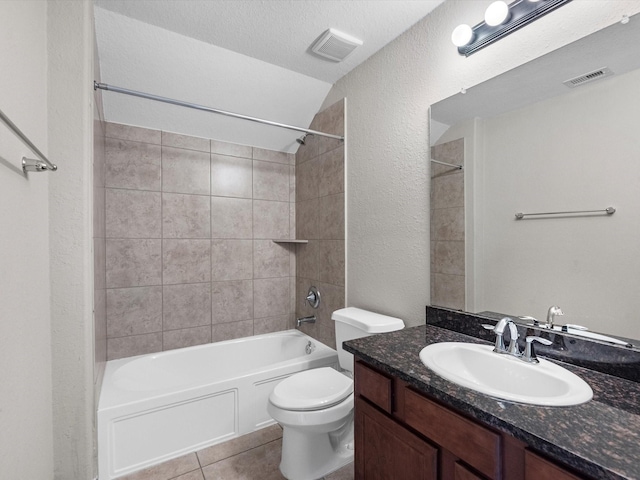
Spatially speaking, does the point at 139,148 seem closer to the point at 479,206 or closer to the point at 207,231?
the point at 207,231

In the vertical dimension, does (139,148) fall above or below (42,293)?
above

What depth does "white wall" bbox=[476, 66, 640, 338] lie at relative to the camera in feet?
3.24

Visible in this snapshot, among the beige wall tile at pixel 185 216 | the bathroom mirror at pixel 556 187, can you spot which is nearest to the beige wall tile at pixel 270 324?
the beige wall tile at pixel 185 216

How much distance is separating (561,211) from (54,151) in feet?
6.76

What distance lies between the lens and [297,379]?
5.81 feet

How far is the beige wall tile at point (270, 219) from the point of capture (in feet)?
9.32

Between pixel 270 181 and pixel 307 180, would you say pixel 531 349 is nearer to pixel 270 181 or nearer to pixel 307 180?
pixel 307 180

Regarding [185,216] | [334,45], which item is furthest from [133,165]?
[334,45]

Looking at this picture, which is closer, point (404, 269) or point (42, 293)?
point (42, 293)

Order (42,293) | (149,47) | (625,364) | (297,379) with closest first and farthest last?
(625,364), (42,293), (297,379), (149,47)

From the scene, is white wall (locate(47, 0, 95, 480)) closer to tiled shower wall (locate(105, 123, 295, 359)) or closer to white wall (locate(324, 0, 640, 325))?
tiled shower wall (locate(105, 123, 295, 359))

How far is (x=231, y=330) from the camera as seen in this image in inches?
107

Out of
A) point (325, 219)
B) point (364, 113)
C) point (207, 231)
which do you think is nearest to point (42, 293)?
point (207, 231)

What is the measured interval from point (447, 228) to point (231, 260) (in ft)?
6.07
